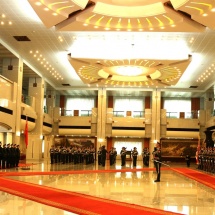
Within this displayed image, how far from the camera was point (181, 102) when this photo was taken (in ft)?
139

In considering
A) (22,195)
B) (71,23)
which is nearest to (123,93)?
(71,23)

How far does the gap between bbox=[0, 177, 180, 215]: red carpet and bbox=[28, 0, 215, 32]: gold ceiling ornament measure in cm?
729

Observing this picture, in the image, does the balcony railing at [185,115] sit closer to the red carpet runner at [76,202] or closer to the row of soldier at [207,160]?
the row of soldier at [207,160]

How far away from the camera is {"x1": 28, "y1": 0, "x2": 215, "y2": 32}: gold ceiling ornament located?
566 inches

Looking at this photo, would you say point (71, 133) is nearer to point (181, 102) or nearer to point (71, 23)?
point (181, 102)

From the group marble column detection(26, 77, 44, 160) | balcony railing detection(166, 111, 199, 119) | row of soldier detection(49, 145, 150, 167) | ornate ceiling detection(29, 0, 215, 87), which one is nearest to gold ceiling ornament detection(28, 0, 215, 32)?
ornate ceiling detection(29, 0, 215, 87)

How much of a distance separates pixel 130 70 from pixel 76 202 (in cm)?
1852

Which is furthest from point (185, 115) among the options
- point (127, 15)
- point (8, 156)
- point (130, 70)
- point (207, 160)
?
point (127, 15)

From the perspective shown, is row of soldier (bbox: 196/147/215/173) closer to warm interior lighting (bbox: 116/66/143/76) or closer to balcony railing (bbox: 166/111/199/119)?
warm interior lighting (bbox: 116/66/143/76)

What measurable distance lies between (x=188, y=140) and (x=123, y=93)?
8.43 metres

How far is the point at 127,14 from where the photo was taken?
612 inches

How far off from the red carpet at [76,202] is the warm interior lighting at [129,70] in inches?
617

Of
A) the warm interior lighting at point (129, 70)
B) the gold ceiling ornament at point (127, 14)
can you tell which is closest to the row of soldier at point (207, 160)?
the warm interior lighting at point (129, 70)

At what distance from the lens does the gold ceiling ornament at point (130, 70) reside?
2264 cm
